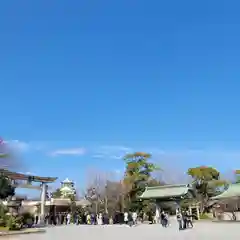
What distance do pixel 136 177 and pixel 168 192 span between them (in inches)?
463

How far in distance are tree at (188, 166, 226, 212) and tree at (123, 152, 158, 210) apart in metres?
6.95

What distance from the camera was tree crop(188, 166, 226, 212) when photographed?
59.9 m

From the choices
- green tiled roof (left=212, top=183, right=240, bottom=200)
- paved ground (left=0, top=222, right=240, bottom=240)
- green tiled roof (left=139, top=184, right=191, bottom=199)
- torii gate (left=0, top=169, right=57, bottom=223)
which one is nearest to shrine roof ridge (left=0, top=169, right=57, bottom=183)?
torii gate (left=0, top=169, right=57, bottom=223)

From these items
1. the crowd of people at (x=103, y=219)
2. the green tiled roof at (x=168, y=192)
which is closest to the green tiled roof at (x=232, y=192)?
the green tiled roof at (x=168, y=192)

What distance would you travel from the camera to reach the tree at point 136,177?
195 feet

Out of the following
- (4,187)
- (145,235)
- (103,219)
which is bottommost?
(145,235)

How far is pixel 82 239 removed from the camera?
20.8m

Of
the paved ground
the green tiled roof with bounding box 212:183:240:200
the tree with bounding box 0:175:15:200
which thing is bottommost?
the paved ground

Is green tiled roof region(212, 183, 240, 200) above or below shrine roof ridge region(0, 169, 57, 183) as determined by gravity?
below

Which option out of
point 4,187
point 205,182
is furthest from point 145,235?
point 205,182

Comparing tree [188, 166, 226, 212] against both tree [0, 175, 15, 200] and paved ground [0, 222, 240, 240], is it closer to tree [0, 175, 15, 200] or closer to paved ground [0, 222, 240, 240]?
tree [0, 175, 15, 200]

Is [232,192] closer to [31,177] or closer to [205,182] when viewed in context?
[205,182]

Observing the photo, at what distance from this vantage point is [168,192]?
5169 centimetres

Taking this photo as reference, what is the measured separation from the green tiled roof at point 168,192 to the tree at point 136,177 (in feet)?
13.2
